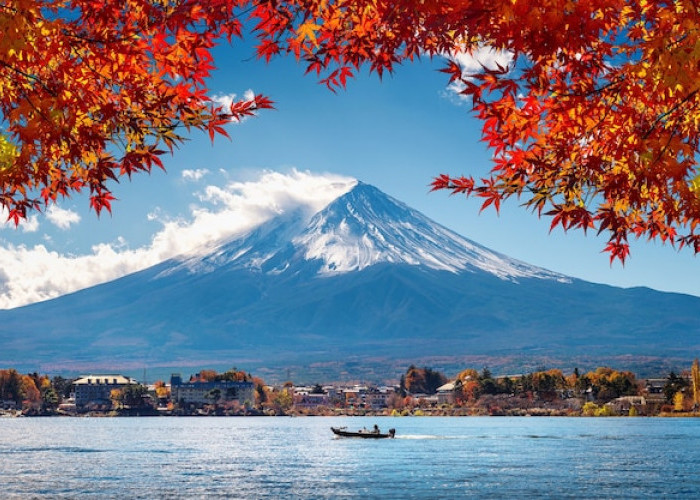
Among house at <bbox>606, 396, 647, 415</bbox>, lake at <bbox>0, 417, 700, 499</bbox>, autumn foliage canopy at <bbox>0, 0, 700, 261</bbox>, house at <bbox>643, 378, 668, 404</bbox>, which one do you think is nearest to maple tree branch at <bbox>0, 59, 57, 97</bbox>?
autumn foliage canopy at <bbox>0, 0, 700, 261</bbox>

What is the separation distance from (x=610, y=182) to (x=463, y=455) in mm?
79322

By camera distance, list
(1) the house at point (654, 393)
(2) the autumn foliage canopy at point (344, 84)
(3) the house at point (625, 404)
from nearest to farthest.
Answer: (2) the autumn foliage canopy at point (344, 84) < (3) the house at point (625, 404) < (1) the house at point (654, 393)

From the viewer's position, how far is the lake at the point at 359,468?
53.2 metres

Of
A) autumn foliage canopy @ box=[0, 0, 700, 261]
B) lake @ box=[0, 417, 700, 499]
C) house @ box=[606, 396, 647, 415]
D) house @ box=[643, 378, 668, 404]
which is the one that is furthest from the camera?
house @ box=[643, 378, 668, 404]

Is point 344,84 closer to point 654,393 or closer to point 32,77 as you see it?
point 32,77

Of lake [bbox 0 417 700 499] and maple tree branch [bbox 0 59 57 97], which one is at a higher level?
maple tree branch [bbox 0 59 57 97]

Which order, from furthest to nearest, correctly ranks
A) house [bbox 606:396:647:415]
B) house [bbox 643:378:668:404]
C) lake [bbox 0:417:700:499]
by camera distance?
house [bbox 643:378:668:404], house [bbox 606:396:647:415], lake [bbox 0:417:700:499]

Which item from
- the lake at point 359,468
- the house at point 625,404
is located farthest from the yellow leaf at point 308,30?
the house at point 625,404

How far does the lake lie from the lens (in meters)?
53.2

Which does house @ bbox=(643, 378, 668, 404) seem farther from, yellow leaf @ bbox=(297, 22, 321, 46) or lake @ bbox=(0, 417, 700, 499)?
yellow leaf @ bbox=(297, 22, 321, 46)

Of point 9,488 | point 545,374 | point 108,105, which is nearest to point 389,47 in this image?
point 108,105

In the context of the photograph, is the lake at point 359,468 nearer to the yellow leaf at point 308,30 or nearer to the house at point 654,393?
the yellow leaf at point 308,30

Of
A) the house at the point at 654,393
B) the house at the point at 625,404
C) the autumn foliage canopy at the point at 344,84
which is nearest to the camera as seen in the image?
the autumn foliage canopy at the point at 344,84

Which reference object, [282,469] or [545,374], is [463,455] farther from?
[545,374]
